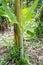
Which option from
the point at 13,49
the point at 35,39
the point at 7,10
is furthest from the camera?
the point at 35,39

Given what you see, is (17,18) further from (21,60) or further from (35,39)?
(35,39)

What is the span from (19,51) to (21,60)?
123 mm

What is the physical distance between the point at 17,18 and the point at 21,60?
1.62 ft

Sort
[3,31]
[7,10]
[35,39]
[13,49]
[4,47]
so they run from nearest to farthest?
[7,10], [13,49], [4,47], [35,39], [3,31]

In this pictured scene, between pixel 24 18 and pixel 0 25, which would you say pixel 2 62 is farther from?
pixel 0 25

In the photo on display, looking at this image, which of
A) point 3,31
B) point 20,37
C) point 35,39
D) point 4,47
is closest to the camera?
point 20,37

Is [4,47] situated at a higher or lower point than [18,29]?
lower

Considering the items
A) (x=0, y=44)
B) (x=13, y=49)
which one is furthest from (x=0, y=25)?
(x=13, y=49)

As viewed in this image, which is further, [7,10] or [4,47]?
[4,47]

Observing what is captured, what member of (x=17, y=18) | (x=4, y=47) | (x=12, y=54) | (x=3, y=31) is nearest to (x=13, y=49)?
(x=12, y=54)

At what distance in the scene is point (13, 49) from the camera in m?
2.64

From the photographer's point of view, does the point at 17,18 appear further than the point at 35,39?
No

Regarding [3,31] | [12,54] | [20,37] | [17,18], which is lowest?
[3,31]

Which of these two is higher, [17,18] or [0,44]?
[17,18]
